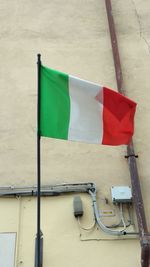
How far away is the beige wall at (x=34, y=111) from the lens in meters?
4.60

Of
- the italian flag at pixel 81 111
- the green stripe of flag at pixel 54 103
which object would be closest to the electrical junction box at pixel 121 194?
the italian flag at pixel 81 111

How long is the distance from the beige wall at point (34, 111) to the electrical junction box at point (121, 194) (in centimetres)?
13

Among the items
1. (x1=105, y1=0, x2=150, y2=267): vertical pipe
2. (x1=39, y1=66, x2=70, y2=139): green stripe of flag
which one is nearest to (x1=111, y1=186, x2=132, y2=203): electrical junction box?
(x1=105, y1=0, x2=150, y2=267): vertical pipe

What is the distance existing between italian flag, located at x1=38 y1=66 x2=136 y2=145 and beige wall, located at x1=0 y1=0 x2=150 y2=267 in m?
1.15

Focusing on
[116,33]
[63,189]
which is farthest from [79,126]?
[116,33]

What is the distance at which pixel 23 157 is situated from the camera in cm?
534

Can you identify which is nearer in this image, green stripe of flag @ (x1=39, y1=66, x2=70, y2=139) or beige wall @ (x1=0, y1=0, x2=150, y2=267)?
green stripe of flag @ (x1=39, y1=66, x2=70, y2=139)

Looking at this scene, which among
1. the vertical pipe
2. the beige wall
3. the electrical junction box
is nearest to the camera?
the vertical pipe

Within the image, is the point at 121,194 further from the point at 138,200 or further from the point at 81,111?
the point at 81,111

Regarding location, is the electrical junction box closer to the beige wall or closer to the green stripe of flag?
the beige wall

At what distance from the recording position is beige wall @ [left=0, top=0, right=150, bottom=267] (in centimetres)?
460

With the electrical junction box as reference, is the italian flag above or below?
above

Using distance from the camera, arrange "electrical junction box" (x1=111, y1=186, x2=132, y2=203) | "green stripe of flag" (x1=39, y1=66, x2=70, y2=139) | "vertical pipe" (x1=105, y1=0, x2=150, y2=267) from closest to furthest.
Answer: "green stripe of flag" (x1=39, y1=66, x2=70, y2=139) < "vertical pipe" (x1=105, y1=0, x2=150, y2=267) < "electrical junction box" (x1=111, y1=186, x2=132, y2=203)

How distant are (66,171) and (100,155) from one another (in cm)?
50
